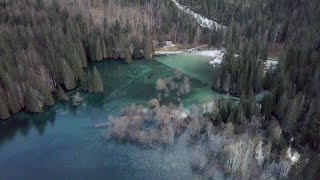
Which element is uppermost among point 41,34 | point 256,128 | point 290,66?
point 41,34

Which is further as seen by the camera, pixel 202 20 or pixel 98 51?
pixel 202 20

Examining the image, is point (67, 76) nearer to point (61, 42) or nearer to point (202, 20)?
point (61, 42)

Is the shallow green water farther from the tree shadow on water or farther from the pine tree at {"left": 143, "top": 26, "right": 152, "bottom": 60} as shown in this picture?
the pine tree at {"left": 143, "top": 26, "right": 152, "bottom": 60}

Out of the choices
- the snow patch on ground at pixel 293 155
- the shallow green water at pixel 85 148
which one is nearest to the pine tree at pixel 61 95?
the shallow green water at pixel 85 148

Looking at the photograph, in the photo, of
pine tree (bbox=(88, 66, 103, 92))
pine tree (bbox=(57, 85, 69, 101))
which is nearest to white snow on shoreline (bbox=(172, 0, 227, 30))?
pine tree (bbox=(88, 66, 103, 92))

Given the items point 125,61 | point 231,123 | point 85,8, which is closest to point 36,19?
point 85,8

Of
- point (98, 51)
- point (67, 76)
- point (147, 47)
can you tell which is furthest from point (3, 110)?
point (147, 47)

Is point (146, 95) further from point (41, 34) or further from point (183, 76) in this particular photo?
point (41, 34)

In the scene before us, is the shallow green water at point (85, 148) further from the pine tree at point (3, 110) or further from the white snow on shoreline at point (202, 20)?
the white snow on shoreline at point (202, 20)

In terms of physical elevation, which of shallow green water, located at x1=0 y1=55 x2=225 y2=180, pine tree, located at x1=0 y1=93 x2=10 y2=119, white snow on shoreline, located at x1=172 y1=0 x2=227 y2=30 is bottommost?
shallow green water, located at x1=0 y1=55 x2=225 y2=180
